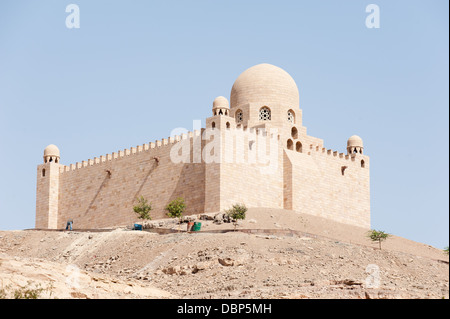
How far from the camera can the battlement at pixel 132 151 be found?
41.8m

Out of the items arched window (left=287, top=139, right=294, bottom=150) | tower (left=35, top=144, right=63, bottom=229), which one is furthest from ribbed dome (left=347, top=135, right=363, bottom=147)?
tower (left=35, top=144, right=63, bottom=229)

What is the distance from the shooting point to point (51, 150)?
1917 inches

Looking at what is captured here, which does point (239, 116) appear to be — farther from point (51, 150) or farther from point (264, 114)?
point (51, 150)

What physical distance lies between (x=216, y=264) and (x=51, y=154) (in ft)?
77.6

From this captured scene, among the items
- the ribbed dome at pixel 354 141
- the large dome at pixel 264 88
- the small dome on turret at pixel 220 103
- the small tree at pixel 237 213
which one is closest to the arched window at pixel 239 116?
the large dome at pixel 264 88

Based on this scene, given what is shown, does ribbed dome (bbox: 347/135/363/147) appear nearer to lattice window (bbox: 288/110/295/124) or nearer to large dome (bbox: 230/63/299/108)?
large dome (bbox: 230/63/299/108)

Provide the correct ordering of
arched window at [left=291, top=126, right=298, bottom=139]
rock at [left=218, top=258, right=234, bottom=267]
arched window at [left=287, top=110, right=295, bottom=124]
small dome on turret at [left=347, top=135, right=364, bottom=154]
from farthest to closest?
1. small dome on turret at [left=347, top=135, right=364, bottom=154]
2. arched window at [left=287, top=110, right=295, bottom=124]
3. arched window at [left=291, top=126, right=298, bottom=139]
4. rock at [left=218, top=258, right=234, bottom=267]

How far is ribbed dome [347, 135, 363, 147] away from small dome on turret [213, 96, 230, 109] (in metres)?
8.62

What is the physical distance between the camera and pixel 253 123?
43062 millimetres

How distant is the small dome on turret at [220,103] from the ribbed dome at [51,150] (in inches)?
486

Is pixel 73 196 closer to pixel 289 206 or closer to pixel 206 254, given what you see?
pixel 289 206

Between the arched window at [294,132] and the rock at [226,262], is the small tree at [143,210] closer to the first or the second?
the arched window at [294,132]

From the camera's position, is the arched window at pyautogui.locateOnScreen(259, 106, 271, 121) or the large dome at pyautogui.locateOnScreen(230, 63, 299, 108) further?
the large dome at pyautogui.locateOnScreen(230, 63, 299, 108)

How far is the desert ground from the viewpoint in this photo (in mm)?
21812
